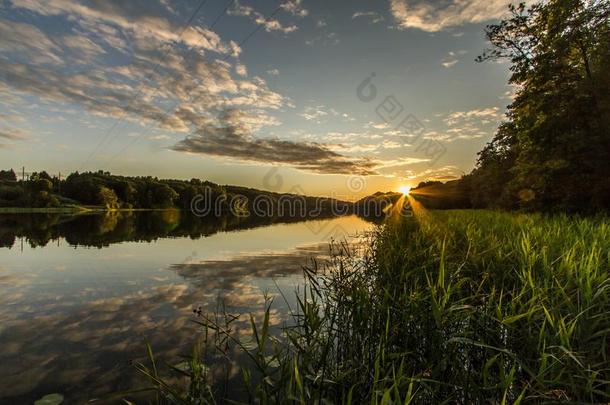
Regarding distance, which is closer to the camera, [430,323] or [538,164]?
[430,323]

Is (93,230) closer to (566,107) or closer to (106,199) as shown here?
(566,107)

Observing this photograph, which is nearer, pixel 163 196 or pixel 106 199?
pixel 106 199

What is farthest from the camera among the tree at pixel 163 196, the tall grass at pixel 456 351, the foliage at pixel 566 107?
the tree at pixel 163 196

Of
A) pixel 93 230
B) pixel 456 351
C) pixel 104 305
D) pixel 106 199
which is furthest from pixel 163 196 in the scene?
pixel 456 351

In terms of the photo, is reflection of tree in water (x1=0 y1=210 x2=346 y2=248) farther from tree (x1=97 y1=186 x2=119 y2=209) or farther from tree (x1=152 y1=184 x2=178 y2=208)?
tree (x1=152 y1=184 x2=178 y2=208)

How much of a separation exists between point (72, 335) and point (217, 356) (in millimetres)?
4162

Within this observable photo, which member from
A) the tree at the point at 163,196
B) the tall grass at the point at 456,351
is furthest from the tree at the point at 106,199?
the tall grass at the point at 456,351

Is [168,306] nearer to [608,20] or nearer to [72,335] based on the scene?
[72,335]

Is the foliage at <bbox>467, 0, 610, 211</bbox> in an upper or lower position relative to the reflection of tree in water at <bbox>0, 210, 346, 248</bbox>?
upper

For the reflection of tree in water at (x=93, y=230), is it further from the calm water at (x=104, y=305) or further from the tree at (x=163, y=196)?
the tree at (x=163, y=196)

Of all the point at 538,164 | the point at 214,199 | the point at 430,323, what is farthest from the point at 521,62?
the point at 214,199

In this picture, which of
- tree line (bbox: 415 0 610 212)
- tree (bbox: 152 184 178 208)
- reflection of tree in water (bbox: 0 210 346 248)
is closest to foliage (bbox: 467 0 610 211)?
tree line (bbox: 415 0 610 212)

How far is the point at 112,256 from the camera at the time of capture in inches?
773

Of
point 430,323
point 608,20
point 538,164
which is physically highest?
point 608,20
